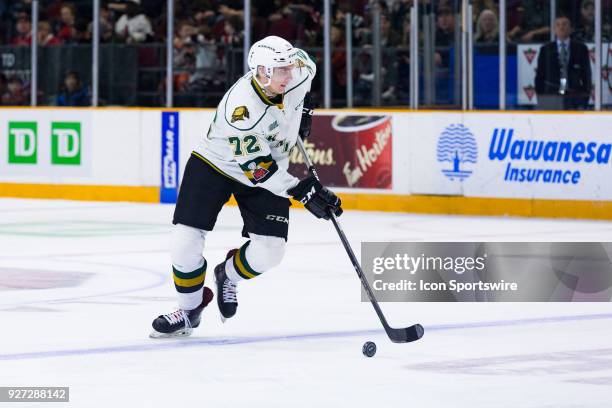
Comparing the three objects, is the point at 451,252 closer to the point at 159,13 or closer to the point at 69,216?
the point at 69,216

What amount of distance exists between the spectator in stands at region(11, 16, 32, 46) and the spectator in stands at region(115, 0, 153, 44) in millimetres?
948

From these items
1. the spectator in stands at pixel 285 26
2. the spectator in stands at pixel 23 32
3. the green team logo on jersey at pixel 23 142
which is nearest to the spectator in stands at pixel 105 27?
the spectator in stands at pixel 23 32

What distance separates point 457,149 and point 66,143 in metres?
4.18

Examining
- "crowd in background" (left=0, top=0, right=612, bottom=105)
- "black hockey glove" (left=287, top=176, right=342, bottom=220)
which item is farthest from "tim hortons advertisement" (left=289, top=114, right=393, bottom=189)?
"black hockey glove" (left=287, top=176, right=342, bottom=220)

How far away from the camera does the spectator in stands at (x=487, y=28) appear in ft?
43.2

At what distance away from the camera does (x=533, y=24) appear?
1290cm

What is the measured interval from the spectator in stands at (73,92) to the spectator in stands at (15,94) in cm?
46

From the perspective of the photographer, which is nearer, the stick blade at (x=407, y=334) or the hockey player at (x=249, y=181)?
the stick blade at (x=407, y=334)

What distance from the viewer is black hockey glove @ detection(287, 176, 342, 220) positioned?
20.5 ft

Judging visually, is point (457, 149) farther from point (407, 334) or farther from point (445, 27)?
point (407, 334)

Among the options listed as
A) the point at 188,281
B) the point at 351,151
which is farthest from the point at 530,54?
the point at 188,281

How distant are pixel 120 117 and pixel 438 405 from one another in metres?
10.7

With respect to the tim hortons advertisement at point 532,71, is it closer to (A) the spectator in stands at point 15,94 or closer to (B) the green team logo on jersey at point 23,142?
(B) the green team logo on jersey at point 23,142

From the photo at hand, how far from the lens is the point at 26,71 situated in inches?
623
